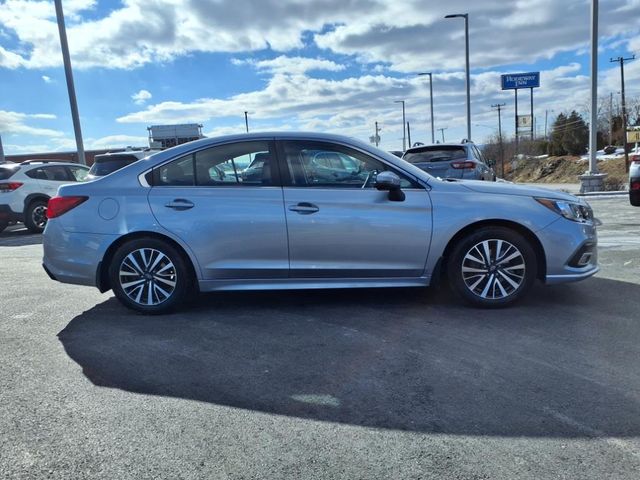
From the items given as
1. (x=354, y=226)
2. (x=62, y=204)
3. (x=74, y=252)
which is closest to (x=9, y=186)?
(x=62, y=204)

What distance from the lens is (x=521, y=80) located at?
39.2 metres

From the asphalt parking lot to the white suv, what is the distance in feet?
25.1

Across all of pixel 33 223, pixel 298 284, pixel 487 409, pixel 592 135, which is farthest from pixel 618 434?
pixel 592 135

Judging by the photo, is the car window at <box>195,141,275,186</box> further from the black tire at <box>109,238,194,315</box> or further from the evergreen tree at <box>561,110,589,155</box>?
the evergreen tree at <box>561,110,589,155</box>

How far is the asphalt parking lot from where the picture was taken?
2.48m

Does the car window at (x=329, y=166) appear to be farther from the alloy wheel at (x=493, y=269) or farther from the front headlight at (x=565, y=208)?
the front headlight at (x=565, y=208)

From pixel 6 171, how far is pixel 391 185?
10600 mm

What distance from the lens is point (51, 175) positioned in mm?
12359

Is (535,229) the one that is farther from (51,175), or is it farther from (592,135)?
(592,135)

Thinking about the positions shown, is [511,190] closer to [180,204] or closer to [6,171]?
[180,204]

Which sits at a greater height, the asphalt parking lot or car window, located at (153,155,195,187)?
car window, located at (153,155,195,187)

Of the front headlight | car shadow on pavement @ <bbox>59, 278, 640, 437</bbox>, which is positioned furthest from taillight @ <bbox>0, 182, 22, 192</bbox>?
the front headlight

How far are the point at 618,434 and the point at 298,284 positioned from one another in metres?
2.72

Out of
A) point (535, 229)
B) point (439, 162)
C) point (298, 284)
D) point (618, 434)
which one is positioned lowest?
point (618, 434)
